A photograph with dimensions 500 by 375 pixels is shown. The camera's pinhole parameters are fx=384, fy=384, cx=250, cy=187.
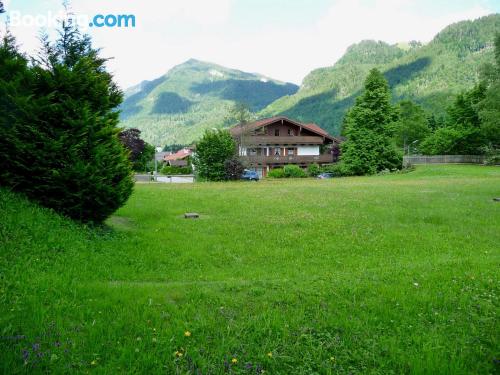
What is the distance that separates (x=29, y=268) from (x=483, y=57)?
724 ft

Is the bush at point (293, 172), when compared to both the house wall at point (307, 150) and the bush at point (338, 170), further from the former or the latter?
the house wall at point (307, 150)

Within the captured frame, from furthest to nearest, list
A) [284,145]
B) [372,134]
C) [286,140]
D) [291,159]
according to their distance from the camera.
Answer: [284,145]
[291,159]
[286,140]
[372,134]

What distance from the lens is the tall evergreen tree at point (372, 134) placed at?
57.2 meters

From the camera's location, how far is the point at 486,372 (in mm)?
4855

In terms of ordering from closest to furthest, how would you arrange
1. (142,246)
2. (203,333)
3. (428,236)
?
1. (203,333)
2. (142,246)
3. (428,236)

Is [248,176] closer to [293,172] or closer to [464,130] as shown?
[293,172]

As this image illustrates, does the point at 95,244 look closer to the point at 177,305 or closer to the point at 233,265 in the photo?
the point at 233,265

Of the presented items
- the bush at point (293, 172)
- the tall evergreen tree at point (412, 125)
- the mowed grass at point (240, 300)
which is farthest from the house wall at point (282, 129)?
the mowed grass at point (240, 300)

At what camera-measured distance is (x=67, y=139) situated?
35.4 feet

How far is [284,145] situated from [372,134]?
51.1 ft

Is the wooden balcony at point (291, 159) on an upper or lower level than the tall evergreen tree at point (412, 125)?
lower

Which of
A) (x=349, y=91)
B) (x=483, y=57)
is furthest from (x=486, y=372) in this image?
(x=483, y=57)

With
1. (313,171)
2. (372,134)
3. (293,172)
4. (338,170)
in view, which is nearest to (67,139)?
(293,172)

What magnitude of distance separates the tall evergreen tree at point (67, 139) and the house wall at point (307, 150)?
191ft
